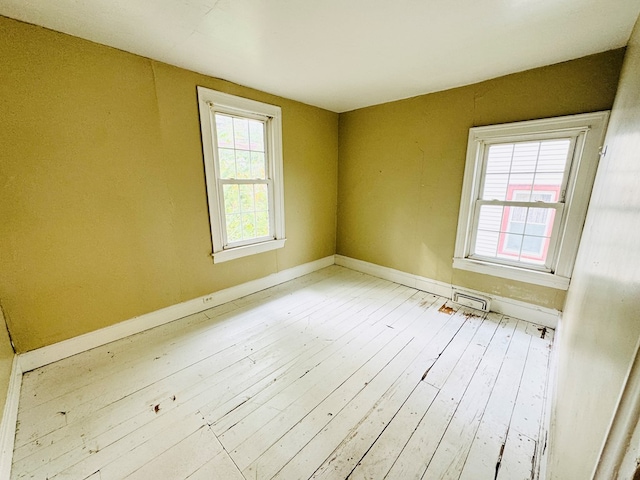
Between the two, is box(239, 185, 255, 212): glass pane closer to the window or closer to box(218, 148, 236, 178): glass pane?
the window

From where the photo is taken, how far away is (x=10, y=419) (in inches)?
55.1

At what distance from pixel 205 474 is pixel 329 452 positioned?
2.02ft

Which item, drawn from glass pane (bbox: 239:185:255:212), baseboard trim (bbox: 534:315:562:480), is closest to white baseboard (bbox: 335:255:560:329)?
baseboard trim (bbox: 534:315:562:480)

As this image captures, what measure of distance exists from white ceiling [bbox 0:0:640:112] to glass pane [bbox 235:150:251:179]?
0.75 m

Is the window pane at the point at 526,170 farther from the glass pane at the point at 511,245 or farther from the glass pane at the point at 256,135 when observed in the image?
the glass pane at the point at 256,135

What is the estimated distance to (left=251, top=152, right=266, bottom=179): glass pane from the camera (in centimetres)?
295

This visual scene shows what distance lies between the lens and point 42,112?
172cm

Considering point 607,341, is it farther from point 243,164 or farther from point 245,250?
point 243,164

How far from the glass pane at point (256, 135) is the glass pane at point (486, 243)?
8.85 feet

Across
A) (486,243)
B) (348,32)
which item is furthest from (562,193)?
(348,32)

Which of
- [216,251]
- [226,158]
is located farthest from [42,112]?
[216,251]

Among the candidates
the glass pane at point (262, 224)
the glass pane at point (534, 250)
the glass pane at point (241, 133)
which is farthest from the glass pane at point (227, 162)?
the glass pane at point (534, 250)

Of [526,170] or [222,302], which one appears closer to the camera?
[526,170]

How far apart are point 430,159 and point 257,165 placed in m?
2.05
